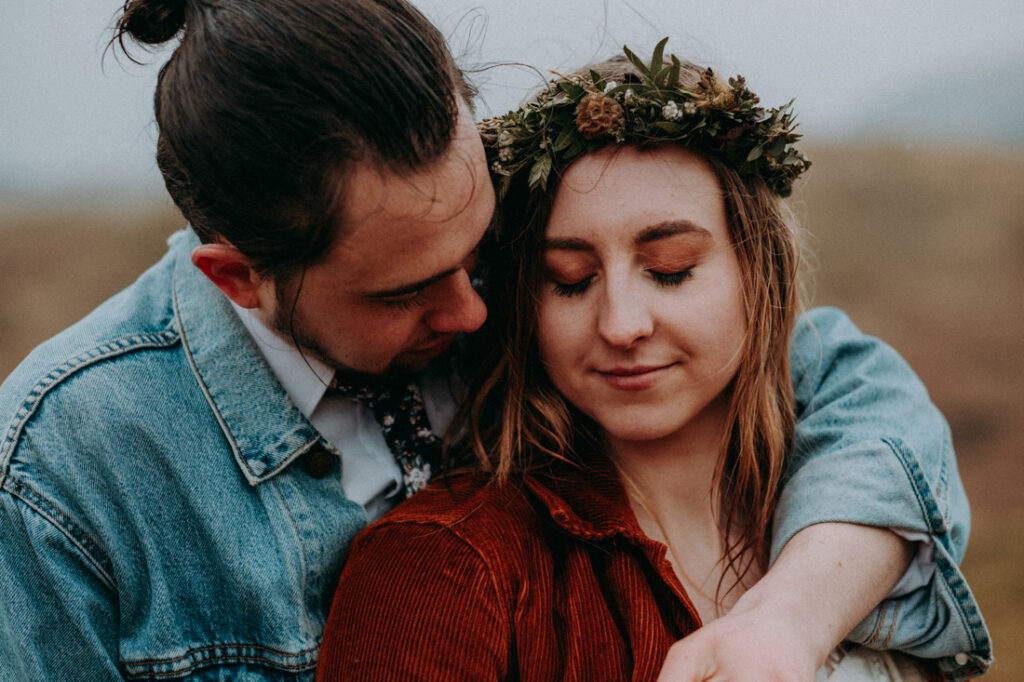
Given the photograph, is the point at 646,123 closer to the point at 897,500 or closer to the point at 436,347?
the point at 436,347

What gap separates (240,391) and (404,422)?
15.2 inches

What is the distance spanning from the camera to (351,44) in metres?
1.56

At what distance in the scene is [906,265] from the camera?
627cm

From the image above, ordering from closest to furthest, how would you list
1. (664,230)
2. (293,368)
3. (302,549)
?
(664,230) < (302,549) < (293,368)

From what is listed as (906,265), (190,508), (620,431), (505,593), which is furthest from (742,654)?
(906,265)

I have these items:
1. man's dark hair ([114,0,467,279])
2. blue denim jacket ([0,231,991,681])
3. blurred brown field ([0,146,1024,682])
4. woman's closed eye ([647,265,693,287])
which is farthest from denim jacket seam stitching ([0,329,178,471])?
blurred brown field ([0,146,1024,682])

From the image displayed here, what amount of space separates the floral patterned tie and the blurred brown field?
4.12m

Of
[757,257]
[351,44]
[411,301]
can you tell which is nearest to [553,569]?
[411,301]

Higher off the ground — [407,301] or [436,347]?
[407,301]

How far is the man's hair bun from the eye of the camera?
1765mm

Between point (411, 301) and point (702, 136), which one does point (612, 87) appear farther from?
point (411, 301)

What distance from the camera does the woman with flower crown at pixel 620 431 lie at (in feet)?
5.23

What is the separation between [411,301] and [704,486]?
2.67 ft

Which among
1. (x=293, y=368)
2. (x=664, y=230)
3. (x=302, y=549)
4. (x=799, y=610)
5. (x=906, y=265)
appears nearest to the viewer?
(x=799, y=610)
